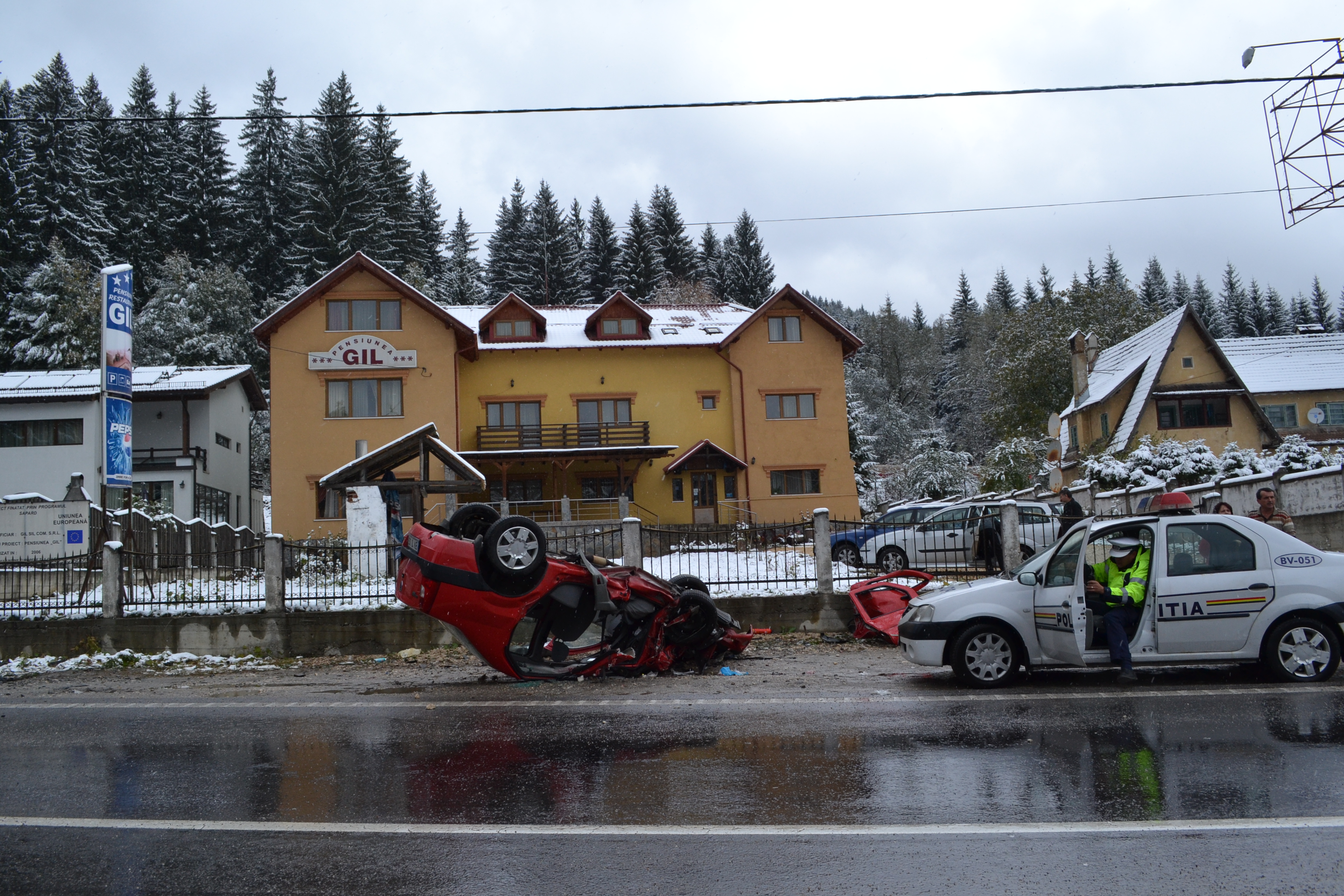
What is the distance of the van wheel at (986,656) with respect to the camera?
872cm

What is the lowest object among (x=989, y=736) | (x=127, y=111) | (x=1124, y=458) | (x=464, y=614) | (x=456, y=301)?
(x=989, y=736)

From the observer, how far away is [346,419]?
35.0 meters

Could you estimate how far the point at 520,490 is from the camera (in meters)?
38.6

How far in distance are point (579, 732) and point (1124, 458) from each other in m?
26.4

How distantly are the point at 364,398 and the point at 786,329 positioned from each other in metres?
16.8

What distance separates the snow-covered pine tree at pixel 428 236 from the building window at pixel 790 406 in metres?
27.5

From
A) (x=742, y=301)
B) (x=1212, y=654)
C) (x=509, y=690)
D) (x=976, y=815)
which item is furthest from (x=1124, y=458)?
(x=742, y=301)

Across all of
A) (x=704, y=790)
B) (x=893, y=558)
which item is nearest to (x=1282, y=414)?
(x=893, y=558)

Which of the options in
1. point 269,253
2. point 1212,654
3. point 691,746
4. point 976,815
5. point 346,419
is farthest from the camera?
point 269,253

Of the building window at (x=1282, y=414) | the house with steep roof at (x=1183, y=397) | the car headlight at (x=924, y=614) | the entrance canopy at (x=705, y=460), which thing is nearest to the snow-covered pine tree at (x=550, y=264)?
the entrance canopy at (x=705, y=460)

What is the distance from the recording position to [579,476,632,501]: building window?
3841cm

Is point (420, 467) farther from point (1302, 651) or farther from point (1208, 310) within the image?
point (1208, 310)

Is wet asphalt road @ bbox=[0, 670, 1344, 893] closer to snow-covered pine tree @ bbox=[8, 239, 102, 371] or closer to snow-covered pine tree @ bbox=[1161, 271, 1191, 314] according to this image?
snow-covered pine tree @ bbox=[8, 239, 102, 371]

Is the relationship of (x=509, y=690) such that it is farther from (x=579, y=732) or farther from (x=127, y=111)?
(x=127, y=111)
